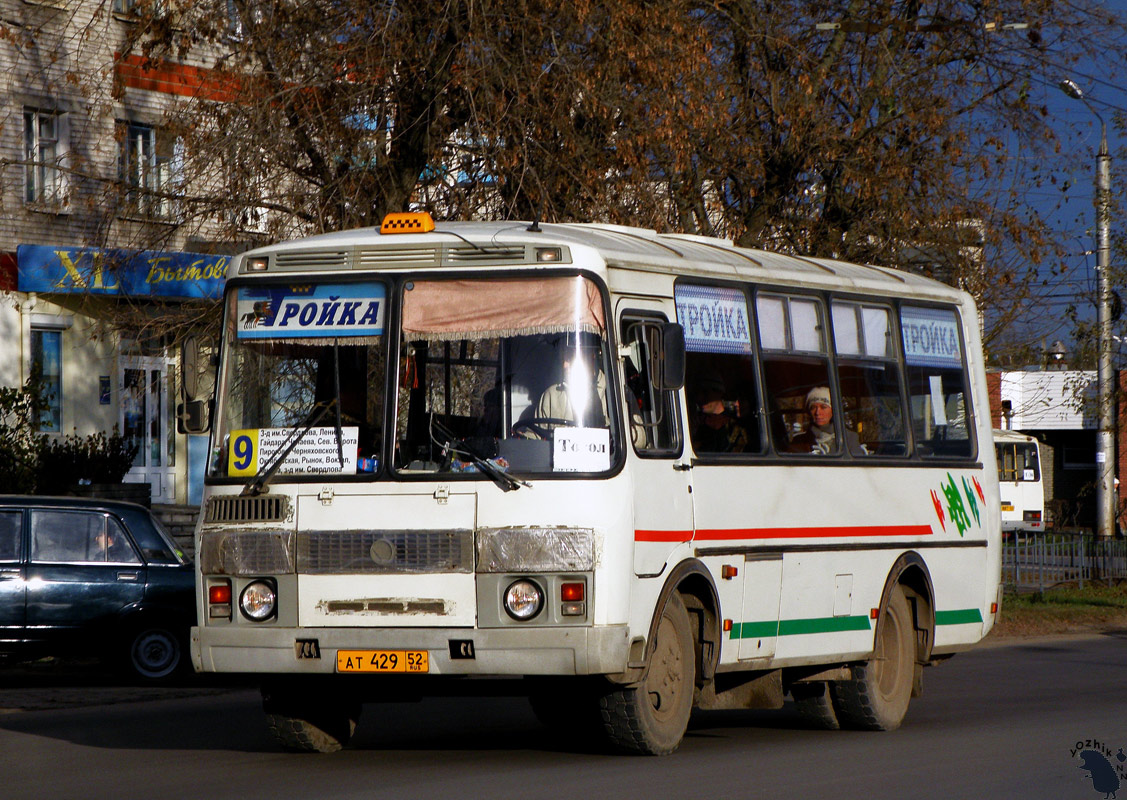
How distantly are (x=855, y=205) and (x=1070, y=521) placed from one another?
37.0 metres

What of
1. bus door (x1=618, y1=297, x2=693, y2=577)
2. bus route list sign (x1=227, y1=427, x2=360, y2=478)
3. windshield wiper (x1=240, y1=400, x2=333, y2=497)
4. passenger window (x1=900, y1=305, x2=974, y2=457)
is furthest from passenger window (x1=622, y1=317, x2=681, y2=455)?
passenger window (x1=900, y1=305, x2=974, y2=457)

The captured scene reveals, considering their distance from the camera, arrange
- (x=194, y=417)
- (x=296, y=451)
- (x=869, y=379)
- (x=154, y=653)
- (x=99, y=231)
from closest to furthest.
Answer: (x=296, y=451)
(x=194, y=417)
(x=869, y=379)
(x=154, y=653)
(x=99, y=231)

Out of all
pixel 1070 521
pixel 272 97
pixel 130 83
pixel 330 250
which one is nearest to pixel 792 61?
pixel 272 97

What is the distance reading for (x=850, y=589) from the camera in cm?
1134

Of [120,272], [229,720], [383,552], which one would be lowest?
[229,720]

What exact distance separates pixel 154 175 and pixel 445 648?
10.8 meters

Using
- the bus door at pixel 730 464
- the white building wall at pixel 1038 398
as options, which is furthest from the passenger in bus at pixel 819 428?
the white building wall at pixel 1038 398

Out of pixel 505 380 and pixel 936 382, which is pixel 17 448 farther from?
pixel 505 380

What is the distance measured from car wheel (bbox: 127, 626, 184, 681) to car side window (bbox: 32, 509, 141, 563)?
67 cm

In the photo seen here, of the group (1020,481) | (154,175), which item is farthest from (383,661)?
(1020,481)

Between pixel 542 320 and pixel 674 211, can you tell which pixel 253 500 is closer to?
pixel 542 320

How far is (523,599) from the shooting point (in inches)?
352

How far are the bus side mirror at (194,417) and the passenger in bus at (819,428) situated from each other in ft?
11.9

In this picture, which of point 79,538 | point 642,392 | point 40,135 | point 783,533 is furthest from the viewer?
point 40,135
